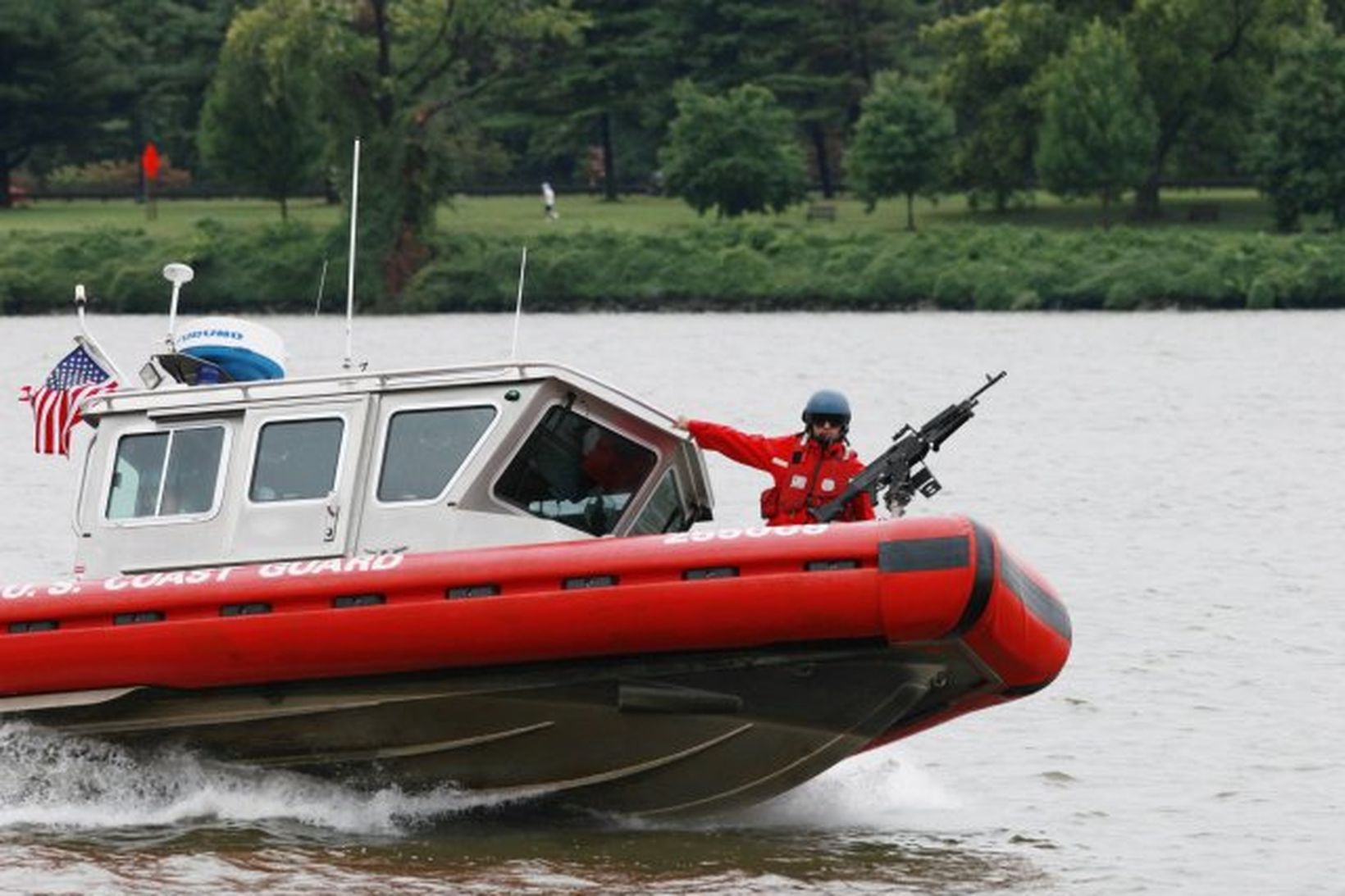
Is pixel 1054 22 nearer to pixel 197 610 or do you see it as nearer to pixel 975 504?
pixel 975 504

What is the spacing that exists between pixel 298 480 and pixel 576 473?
130cm

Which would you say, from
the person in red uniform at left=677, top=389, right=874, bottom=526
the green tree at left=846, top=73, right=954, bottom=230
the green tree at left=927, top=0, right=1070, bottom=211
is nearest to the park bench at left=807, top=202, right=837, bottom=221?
the green tree at left=846, top=73, right=954, bottom=230

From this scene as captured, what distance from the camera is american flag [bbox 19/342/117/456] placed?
15789 mm

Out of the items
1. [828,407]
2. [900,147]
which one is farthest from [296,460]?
[900,147]

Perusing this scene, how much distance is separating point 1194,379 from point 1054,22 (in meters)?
40.7

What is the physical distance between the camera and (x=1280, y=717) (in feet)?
61.6

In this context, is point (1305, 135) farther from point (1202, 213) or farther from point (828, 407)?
point (828, 407)

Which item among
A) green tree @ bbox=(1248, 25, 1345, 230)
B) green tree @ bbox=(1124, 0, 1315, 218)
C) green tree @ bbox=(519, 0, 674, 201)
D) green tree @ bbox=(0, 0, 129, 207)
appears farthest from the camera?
green tree @ bbox=(519, 0, 674, 201)

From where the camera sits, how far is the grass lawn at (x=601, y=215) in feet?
240

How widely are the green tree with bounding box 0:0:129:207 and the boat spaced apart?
230ft

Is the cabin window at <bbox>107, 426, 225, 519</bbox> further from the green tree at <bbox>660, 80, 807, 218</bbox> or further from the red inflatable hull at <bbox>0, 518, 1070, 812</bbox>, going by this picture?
the green tree at <bbox>660, 80, 807, 218</bbox>

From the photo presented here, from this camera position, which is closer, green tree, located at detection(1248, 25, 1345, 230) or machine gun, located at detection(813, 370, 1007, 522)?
machine gun, located at detection(813, 370, 1007, 522)

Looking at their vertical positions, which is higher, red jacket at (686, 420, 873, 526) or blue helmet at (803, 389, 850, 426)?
blue helmet at (803, 389, 850, 426)

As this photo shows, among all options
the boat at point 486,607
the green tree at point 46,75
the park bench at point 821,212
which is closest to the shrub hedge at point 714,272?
the park bench at point 821,212
